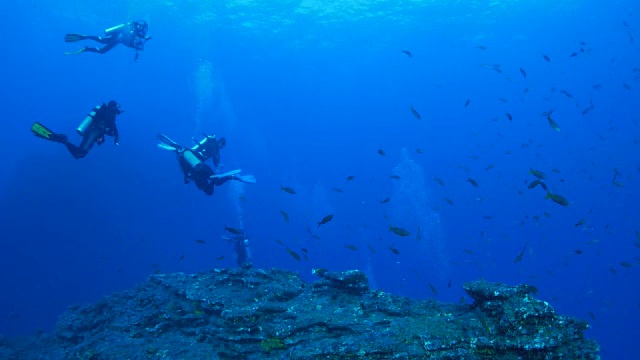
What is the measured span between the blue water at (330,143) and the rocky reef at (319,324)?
22657 mm

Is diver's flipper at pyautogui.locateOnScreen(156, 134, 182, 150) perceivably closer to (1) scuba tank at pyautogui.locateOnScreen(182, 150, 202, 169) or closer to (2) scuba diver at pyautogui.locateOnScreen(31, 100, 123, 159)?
(1) scuba tank at pyautogui.locateOnScreen(182, 150, 202, 169)

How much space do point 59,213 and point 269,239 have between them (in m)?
27.4

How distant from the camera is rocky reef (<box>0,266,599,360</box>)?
4.21 meters

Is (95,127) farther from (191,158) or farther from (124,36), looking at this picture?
(124,36)

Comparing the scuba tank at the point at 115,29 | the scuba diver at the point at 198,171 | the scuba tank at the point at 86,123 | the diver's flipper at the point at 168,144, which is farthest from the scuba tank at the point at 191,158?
the scuba tank at the point at 115,29

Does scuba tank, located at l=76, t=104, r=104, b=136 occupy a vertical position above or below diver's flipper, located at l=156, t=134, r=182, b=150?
below

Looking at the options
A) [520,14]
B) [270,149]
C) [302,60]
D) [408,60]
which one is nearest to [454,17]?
[520,14]

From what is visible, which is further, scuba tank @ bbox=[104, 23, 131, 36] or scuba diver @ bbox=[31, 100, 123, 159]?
scuba tank @ bbox=[104, 23, 131, 36]

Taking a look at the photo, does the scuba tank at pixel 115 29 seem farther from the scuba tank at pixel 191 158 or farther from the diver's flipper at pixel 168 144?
the scuba tank at pixel 191 158

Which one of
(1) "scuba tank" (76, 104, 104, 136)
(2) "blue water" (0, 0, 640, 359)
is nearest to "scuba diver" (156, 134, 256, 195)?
(1) "scuba tank" (76, 104, 104, 136)

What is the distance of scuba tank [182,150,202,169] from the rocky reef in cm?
294

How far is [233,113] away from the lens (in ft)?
252

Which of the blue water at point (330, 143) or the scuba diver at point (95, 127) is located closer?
the scuba diver at point (95, 127)

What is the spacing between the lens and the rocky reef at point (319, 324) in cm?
421
